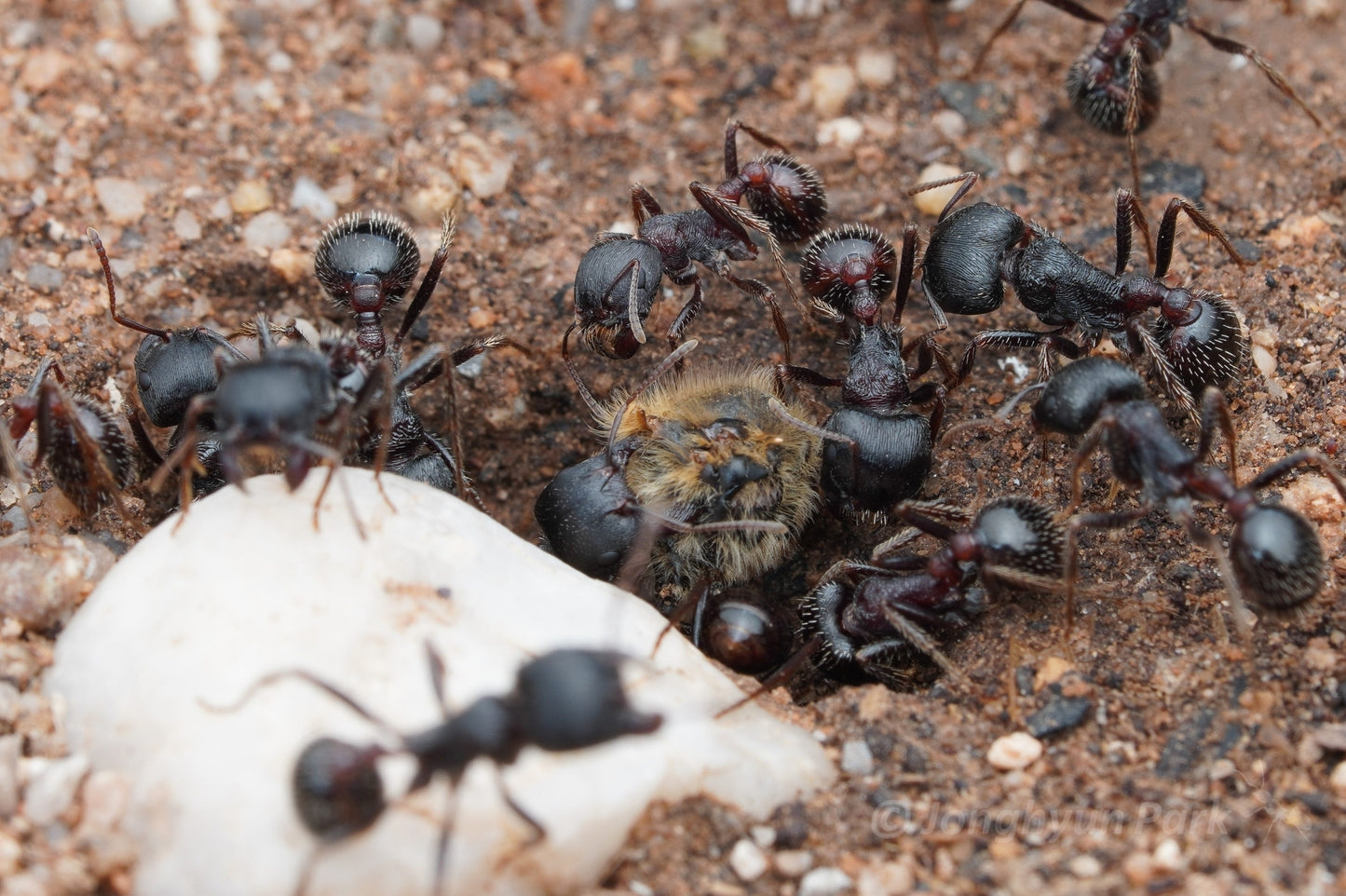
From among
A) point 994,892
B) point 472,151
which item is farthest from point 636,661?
point 472,151

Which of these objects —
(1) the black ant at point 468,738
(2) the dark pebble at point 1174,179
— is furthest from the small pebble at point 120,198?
(2) the dark pebble at point 1174,179

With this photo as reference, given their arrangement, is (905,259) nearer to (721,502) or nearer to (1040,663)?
(721,502)

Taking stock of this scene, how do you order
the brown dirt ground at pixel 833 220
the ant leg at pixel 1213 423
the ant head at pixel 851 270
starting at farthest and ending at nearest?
the ant head at pixel 851 270 < the ant leg at pixel 1213 423 < the brown dirt ground at pixel 833 220

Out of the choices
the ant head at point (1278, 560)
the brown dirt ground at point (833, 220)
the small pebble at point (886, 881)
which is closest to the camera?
the small pebble at point (886, 881)

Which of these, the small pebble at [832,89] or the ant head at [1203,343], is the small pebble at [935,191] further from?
the ant head at [1203,343]

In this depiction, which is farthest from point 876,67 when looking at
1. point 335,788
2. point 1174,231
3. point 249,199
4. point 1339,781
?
point 335,788

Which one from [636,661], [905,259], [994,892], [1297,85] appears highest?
[1297,85]

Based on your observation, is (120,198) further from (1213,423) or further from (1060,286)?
(1213,423)
